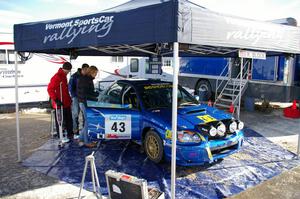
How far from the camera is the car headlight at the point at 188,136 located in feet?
14.9

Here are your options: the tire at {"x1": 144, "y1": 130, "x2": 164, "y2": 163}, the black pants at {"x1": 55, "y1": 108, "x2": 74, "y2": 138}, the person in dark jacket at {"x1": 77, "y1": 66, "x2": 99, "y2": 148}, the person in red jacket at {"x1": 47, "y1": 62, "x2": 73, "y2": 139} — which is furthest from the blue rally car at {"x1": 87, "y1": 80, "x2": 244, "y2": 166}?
the black pants at {"x1": 55, "y1": 108, "x2": 74, "y2": 138}

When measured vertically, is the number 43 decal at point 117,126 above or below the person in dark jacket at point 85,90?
below

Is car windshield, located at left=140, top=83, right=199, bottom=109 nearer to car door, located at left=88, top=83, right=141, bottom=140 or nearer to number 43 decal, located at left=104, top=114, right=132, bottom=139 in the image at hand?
car door, located at left=88, top=83, right=141, bottom=140

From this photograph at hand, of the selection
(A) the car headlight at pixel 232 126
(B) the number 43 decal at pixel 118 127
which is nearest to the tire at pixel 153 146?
(B) the number 43 decal at pixel 118 127

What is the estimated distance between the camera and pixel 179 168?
5.01m

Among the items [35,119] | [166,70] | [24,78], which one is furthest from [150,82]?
[166,70]

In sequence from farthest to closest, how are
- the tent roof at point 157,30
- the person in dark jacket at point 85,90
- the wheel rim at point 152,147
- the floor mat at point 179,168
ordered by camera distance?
the person in dark jacket at point 85,90, the wheel rim at point 152,147, the floor mat at point 179,168, the tent roof at point 157,30

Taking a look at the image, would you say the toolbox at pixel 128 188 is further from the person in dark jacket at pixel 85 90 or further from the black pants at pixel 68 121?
the black pants at pixel 68 121

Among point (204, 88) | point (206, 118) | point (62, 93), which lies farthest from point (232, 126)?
point (204, 88)

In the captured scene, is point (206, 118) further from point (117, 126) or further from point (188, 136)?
point (117, 126)

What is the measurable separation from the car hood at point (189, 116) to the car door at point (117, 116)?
48 cm

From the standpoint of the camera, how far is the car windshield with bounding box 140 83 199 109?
215 inches

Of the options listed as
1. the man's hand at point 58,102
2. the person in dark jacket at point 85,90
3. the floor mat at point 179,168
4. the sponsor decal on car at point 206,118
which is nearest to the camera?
the floor mat at point 179,168

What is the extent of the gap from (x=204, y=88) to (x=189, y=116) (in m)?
8.81
